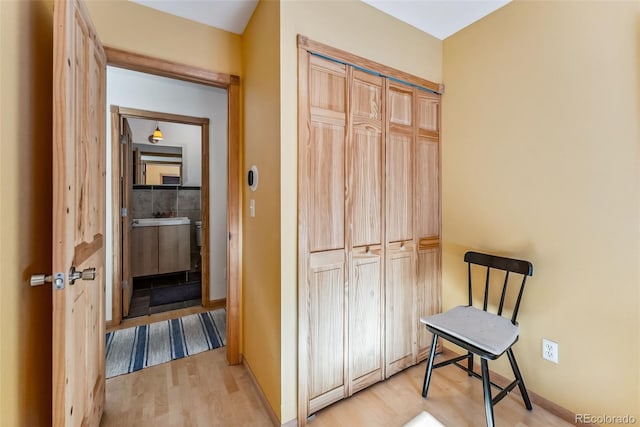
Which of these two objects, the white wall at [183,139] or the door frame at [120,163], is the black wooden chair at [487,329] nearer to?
the door frame at [120,163]

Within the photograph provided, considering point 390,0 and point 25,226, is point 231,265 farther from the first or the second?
point 390,0

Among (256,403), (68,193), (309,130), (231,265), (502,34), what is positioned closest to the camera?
(68,193)

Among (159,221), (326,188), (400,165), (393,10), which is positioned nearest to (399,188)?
(400,165)

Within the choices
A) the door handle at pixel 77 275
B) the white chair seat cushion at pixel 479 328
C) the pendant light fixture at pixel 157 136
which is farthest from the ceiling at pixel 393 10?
the pendant light fixture at pixel 157 136

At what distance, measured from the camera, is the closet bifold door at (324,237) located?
5.10 ft

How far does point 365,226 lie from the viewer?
1.79 m

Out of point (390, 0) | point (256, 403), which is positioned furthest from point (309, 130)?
point (256, 403)

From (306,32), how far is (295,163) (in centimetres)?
73

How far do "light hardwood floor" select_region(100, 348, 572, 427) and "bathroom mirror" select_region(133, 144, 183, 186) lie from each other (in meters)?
3.13

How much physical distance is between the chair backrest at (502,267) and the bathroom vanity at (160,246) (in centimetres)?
386

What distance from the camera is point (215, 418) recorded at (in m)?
1.60

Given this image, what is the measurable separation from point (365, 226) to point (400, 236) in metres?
0.35

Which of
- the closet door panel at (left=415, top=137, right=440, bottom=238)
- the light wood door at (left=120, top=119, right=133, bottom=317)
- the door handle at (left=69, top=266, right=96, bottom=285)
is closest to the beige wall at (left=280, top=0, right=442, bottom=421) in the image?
the door handle at (left=69, top=266, right=96, bottom=285)

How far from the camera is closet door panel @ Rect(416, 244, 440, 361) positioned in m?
2.11
